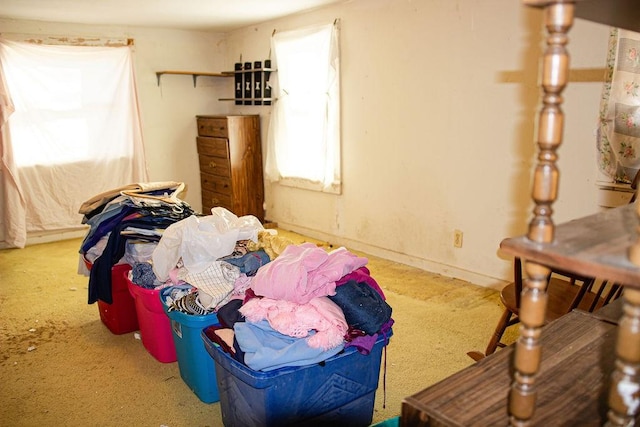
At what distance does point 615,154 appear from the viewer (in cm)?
258

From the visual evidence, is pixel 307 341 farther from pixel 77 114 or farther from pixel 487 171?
pixel 77 114

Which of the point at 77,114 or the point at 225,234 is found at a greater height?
the point at 77,114

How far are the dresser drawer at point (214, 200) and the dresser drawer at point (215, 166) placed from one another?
23 cm

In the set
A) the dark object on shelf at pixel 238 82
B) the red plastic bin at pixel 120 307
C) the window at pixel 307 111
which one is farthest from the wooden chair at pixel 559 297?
the dark object on shelf at pixel 238 82

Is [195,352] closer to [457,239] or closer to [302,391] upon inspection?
[302,391]

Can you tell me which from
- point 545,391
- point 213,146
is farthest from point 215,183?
point 545,391

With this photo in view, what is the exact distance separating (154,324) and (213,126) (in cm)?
317

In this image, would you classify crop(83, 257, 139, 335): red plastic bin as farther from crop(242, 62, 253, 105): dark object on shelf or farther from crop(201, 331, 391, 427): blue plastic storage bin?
crop(242, 62, 253, 105): dark object on shelf

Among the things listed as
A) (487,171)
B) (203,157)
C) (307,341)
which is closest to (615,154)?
(487,171)

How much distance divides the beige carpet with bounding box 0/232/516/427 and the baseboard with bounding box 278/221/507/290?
75mm

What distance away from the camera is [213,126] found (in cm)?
519

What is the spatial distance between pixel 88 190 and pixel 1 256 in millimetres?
990

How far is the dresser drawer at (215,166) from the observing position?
16.7 feet

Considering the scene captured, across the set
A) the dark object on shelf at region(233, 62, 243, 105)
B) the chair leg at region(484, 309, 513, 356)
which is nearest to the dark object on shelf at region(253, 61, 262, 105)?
the dark object on shelf at region(233, 62, 243, 105)
